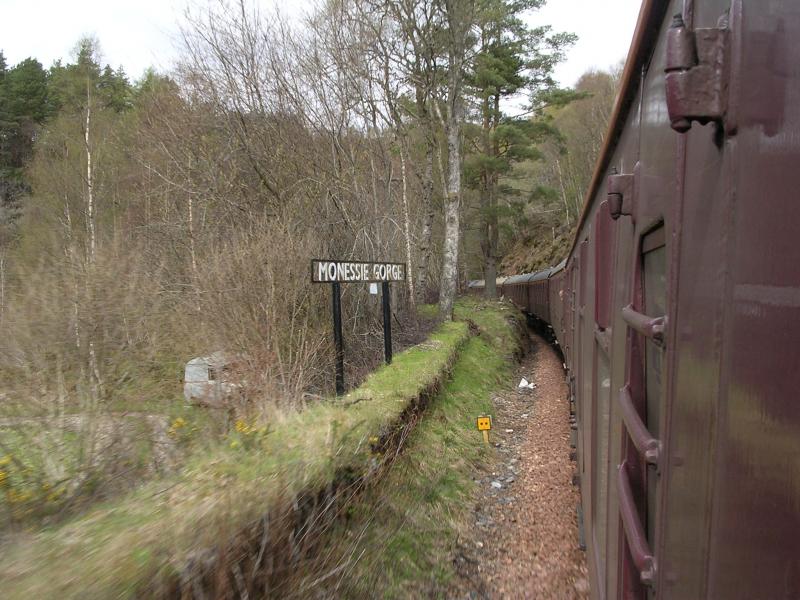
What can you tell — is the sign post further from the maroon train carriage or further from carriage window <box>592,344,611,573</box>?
the maroon train carriage

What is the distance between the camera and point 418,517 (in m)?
4.99

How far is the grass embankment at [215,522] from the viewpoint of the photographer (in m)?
2.23

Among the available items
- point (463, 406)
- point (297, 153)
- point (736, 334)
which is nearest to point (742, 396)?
point (736, 334)

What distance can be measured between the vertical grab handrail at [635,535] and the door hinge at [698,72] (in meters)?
1.01

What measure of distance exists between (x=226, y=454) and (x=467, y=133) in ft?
75.2

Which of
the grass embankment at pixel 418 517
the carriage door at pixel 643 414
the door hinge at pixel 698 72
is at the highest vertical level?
the door hinge at pixel 698 72

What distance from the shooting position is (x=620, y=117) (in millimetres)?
2438

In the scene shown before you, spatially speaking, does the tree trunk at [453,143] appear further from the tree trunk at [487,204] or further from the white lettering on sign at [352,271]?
the tree trunk at [487,204]

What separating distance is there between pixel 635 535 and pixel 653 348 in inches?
20.1

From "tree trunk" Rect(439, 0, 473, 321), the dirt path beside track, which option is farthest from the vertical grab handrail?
"tree trunk" Rect(439, 0, 473, 321)

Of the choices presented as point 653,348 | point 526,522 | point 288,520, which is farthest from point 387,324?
point 653,348

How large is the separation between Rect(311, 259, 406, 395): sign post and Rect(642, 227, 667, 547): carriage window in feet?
20.1

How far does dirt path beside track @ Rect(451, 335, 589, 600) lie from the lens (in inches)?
174

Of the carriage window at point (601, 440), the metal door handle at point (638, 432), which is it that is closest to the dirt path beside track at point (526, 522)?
the carriage window at point (601, 440)
